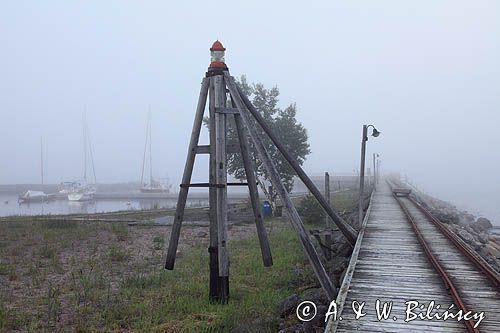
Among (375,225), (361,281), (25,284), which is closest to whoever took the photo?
(361,281)

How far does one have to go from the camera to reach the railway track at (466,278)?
770 centimetres

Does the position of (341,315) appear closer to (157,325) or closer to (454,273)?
(157,325)

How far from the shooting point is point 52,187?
154 meters

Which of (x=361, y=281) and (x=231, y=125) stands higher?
(x=231, y=125)

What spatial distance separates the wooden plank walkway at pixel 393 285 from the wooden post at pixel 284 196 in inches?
20.1

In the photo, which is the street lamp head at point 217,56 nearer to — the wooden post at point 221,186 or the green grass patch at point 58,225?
the wooden post at point 221,186

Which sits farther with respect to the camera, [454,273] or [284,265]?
[284,265]

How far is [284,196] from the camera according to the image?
9.70m

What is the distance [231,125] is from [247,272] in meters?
21.1

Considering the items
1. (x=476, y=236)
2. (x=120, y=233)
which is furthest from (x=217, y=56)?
(x=476, y=236)

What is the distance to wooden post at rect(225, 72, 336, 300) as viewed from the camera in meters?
9.06

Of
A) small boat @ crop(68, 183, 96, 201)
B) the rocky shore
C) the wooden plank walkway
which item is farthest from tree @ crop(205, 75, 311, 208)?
small boat @ crop(68, 183, 96, 201)

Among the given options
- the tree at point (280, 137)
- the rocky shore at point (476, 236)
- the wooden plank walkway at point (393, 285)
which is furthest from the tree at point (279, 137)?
the wooden plank walkway at point (393, 285)

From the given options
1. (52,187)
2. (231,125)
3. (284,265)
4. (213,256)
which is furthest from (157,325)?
(52,187)
